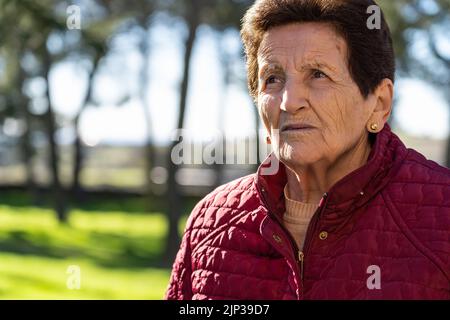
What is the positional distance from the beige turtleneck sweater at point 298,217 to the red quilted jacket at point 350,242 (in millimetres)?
29

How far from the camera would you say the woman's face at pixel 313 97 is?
1.93 meters

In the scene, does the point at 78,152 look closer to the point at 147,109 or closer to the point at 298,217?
the point at 147,109

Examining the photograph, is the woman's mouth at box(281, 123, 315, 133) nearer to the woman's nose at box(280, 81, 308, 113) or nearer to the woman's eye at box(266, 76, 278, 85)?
the woman's nose at box(280, 81, 308, 113)

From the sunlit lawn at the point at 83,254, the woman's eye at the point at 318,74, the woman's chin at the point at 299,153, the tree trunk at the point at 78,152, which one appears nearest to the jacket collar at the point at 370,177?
the woman's chin at the point at 299,153

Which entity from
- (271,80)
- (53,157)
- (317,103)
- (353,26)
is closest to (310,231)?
(317,103)

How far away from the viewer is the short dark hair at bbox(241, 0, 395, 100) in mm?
1913

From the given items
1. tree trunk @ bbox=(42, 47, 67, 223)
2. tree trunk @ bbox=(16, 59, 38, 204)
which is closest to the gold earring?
tree trunk @ bbox=(42, 47, 67, 223)

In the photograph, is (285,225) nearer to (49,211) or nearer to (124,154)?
(49,211)

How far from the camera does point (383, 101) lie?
2029 mm

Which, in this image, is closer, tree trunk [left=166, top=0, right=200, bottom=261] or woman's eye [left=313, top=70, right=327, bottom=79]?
woman's eye [left=313, top=70, right=327, bottom=79]

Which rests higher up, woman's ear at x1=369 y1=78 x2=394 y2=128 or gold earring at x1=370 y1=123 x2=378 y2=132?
woman's ear at x1=369 y1=78 x2=394 y2=128

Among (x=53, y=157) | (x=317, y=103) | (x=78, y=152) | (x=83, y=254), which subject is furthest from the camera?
(x=78, y=152)

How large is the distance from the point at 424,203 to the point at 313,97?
0.42m
